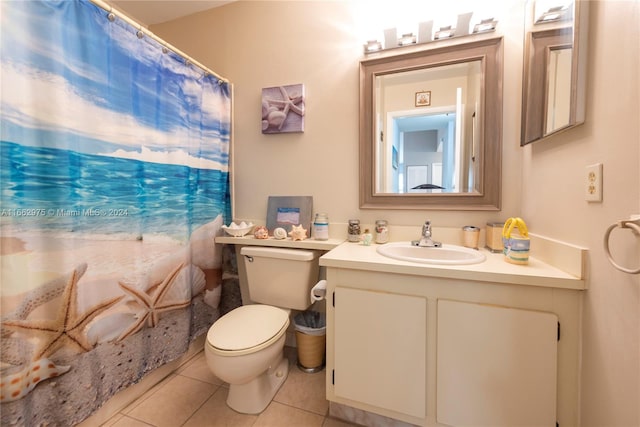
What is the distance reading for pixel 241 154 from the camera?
1.87 m

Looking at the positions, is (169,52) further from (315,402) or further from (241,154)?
(315,402)

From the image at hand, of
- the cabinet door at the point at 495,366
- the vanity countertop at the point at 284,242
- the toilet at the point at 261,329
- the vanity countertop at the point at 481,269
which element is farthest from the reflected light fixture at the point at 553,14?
the toilet at the point at 261,329

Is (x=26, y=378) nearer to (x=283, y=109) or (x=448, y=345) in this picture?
(x=448, y=345)

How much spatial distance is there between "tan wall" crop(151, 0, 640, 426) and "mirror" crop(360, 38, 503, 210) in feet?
0.21

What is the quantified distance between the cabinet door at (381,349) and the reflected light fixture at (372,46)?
1.31 meters

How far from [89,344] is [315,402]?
105 centimetres

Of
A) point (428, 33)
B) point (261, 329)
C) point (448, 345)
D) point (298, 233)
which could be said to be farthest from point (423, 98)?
point (261, 329)

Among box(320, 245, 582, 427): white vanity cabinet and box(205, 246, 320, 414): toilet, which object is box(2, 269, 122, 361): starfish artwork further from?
box(320, 245, 582, 427): white vanity cabinet

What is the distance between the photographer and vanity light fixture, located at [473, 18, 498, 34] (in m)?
1.31

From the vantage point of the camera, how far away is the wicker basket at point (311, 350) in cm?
157

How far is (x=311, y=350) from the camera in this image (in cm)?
157

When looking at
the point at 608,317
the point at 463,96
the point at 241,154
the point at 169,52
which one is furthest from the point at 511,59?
the point at 169,52

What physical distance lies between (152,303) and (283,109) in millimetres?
1328

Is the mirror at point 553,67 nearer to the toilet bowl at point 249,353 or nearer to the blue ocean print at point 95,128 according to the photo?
the toilet bowl at point 249,353
